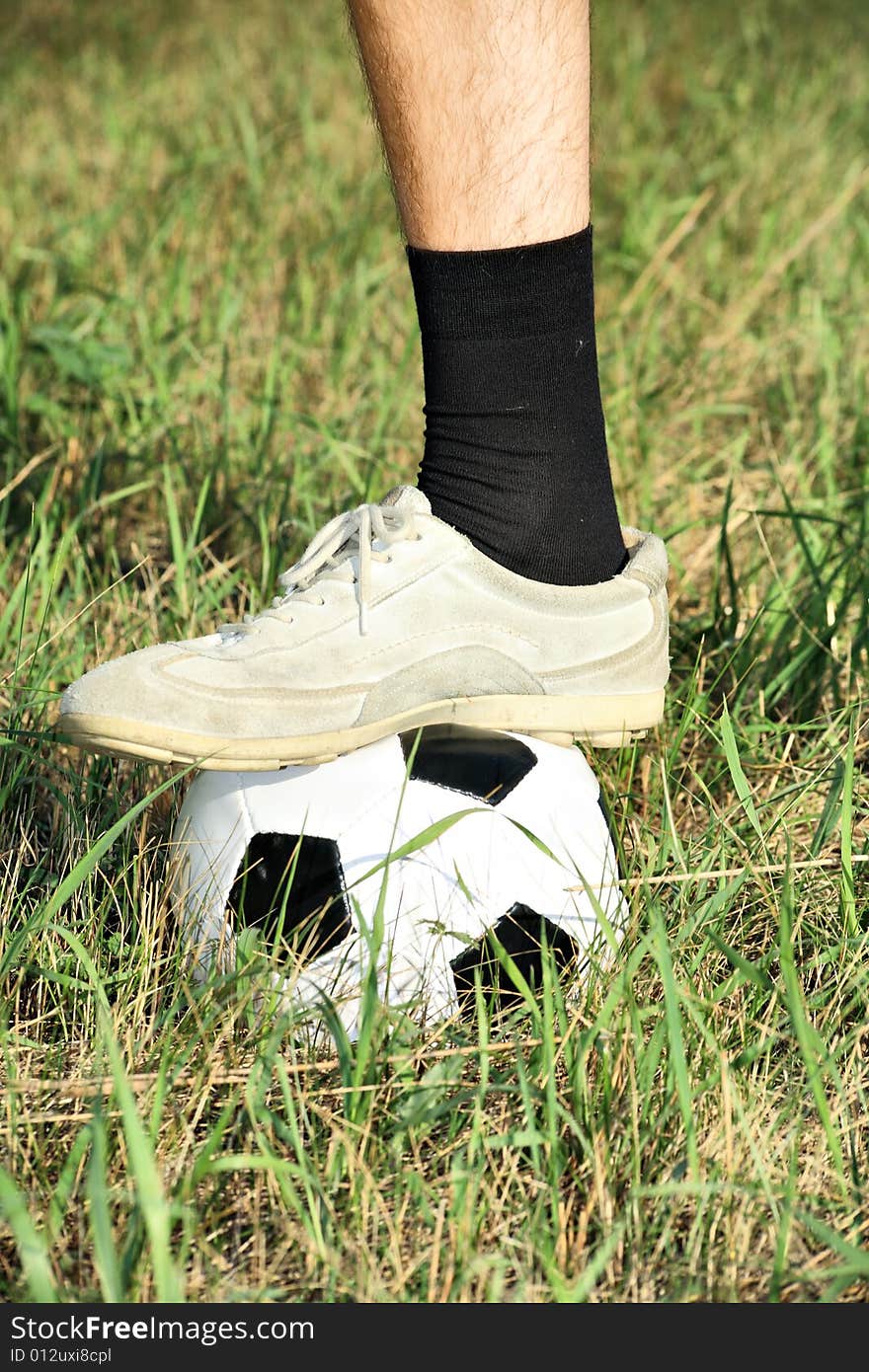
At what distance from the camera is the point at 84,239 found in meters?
3.87

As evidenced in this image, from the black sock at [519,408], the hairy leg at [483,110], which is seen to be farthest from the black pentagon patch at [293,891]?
the hairy leg at [483,110]

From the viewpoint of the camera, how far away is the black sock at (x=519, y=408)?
6.14 feet

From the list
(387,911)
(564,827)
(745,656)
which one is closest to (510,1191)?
(387,911)

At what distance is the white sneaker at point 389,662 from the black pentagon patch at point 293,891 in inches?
4.8

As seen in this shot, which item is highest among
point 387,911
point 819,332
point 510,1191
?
point 819,332

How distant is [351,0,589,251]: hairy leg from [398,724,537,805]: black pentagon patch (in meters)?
0.66

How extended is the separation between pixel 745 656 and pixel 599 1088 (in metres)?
1.07

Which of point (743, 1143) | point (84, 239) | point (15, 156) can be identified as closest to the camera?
point (743, 1143)

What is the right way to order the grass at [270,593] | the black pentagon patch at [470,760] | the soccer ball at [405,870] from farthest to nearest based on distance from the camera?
the black pentagon patch at [470,760] < the soccer ball at [405,870] < the grass at [270,593]

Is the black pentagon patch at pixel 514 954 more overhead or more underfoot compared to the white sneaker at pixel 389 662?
more underfoot

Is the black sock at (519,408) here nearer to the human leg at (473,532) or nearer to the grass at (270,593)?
the human leg at (473,532)

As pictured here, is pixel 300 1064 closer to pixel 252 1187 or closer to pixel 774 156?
pixel 252 1187

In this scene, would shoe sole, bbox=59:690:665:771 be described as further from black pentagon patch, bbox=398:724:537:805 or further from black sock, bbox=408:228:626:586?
black sock, bbox=408:228:626:586

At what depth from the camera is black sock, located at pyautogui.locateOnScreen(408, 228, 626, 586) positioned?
1.87 meters
